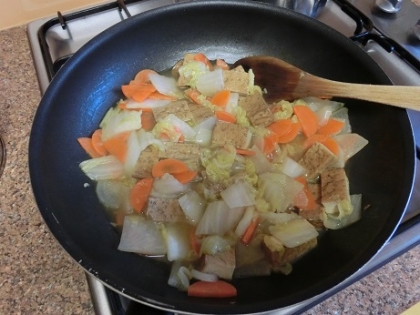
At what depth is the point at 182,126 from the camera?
1.10 metres

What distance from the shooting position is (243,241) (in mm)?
918

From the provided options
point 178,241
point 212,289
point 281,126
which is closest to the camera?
point 212,289

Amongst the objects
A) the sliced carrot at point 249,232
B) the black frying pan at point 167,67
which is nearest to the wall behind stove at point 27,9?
the black frying pan at point 167,67

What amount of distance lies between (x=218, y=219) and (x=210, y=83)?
416 millimetres

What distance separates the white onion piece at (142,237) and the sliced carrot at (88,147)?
20 centimetres

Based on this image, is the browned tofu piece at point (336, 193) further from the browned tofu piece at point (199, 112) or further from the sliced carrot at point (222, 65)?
the sliced carrot at point (222, 65)

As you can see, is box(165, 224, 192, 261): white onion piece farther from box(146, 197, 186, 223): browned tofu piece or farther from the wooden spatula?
the wooden spatula

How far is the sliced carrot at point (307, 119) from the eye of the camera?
1.10 metres

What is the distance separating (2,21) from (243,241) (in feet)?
3.34

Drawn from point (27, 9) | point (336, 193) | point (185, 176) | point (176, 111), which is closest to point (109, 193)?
point (185, 176)

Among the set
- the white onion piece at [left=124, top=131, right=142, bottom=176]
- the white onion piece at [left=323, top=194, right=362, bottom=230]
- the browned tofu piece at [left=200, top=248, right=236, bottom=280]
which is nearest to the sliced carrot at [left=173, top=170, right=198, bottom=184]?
the white onion piece at [left=124, top=131, right=142, bottom=176]

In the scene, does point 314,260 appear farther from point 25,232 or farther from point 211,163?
point 25,232

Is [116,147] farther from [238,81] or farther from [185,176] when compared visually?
[238,81]

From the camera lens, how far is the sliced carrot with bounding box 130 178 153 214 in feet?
3.16
